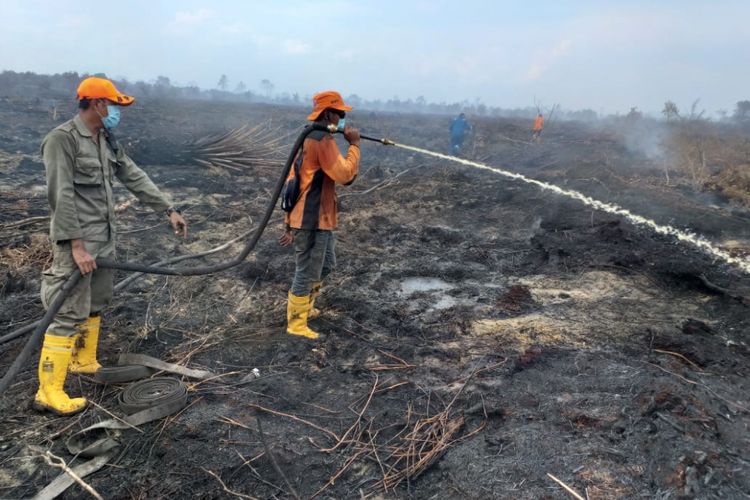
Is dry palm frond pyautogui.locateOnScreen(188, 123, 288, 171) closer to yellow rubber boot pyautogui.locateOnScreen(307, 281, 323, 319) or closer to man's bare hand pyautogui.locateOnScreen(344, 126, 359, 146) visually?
yellow rubber boot pyautogui.locateOnScreen(307, 281, 323, 319)

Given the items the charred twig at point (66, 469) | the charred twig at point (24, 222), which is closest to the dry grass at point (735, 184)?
the charred twig at point (66, 469)

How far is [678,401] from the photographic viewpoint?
2.99 meters

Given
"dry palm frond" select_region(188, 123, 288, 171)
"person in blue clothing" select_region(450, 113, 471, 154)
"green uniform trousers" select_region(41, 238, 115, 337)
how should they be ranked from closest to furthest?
"green uniform trousers" select_region(41, 238, 115, 337) < "dry palm frond" select_region(188, 123, 288, 171) < "person in blue clothing" select_region(450, 113, 471, 154)

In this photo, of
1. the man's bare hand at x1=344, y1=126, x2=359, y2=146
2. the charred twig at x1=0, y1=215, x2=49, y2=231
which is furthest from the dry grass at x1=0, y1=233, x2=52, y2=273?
the man's bare hand at x1=344, y1=126, x2=359, y2=146

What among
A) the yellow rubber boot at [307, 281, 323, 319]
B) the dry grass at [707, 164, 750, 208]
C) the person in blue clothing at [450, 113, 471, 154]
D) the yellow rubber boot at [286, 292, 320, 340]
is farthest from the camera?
the person in blue clothing at [450, 113, 471, 154]

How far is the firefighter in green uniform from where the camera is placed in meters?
2.94

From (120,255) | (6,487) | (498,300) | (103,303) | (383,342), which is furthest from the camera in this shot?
(120,255)

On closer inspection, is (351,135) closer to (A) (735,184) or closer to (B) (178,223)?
A: (B) (178,223)

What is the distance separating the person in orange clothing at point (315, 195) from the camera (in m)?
3.80

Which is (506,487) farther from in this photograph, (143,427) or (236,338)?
(236,338)

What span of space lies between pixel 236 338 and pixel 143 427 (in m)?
1.32

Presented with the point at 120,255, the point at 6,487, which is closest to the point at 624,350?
the point at 6,487

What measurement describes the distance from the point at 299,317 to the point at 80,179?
2.02m

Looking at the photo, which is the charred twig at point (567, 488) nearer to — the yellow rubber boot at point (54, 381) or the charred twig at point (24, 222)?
the yellow rubber boot at point (54, 381)
